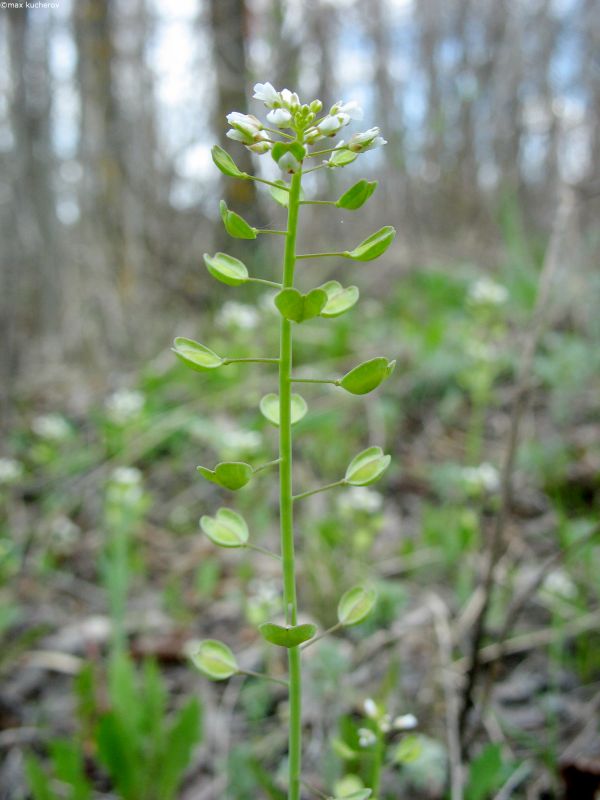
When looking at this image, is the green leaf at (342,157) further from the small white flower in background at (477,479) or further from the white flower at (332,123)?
the small white flower in background at (477,479)

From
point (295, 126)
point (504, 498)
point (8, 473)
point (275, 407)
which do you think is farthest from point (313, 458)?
point (295, 126)

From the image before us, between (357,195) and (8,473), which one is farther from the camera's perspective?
(8,473)

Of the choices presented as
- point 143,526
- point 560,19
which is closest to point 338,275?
point 143,526

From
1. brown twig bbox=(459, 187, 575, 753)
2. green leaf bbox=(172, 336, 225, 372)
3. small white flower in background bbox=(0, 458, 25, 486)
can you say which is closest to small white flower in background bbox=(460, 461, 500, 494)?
brown twig bbox=(459, 187, 575, 753)

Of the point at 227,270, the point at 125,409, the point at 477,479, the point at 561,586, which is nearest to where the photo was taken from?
the point at 227,270

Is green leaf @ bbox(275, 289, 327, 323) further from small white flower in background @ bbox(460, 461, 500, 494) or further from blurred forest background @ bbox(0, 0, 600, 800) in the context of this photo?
small white flower in background @ bbox(460, 461, 500, 494)

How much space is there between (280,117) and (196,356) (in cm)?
35

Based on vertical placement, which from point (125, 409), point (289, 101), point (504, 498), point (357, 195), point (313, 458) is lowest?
point (313, 458)

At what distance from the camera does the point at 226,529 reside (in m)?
1.02

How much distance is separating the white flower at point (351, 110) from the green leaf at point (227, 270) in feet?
0.81

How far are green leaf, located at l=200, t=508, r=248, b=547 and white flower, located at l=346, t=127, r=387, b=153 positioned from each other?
548 mm

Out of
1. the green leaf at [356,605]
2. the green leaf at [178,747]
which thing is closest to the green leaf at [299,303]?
the green leaf at [356,605]

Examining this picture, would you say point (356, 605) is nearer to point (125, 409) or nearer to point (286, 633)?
point (286, 633)

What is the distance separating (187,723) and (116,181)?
423cm
